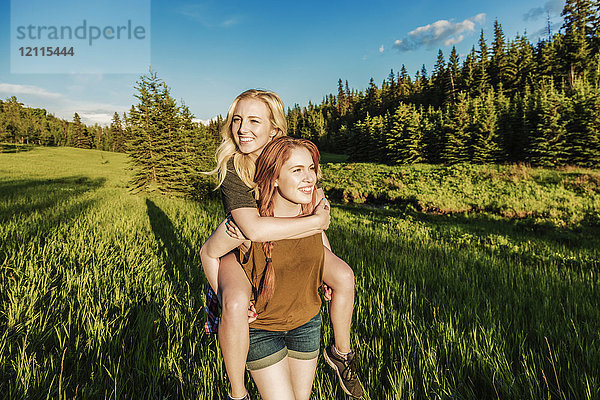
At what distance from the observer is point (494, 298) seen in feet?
12.3

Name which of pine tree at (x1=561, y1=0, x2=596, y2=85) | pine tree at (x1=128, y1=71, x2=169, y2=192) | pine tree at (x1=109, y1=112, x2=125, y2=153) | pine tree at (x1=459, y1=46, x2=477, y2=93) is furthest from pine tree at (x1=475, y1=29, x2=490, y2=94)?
pine tree at (x1=109, y1=112, x2=125, y2=153)

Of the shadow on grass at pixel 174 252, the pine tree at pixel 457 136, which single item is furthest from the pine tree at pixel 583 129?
the shadow on grass at pixel 174 252

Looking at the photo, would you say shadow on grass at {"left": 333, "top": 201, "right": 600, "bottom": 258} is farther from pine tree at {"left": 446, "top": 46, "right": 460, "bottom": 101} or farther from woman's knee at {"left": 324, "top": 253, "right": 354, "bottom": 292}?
pine tree at {"left": 446, "top": 46, "right": 460, "bottom": 101}

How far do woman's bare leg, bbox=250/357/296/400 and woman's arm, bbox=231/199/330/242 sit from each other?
83cm

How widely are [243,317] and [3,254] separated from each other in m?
4.72

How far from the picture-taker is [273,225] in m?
1.64

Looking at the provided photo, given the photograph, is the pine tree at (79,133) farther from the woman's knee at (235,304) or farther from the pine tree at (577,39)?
the pine tree at (577,39)

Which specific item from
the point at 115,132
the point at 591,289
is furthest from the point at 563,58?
the point at 115,132

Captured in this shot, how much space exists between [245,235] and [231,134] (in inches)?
33.8

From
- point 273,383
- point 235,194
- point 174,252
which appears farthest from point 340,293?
point 174,252

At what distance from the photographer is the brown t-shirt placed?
Result: 5.57ft

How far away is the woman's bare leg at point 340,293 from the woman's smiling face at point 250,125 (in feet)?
3.28

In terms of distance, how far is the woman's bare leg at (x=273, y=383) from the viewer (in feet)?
5.42

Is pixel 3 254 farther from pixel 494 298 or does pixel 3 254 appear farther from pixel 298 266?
pixel 494 298
